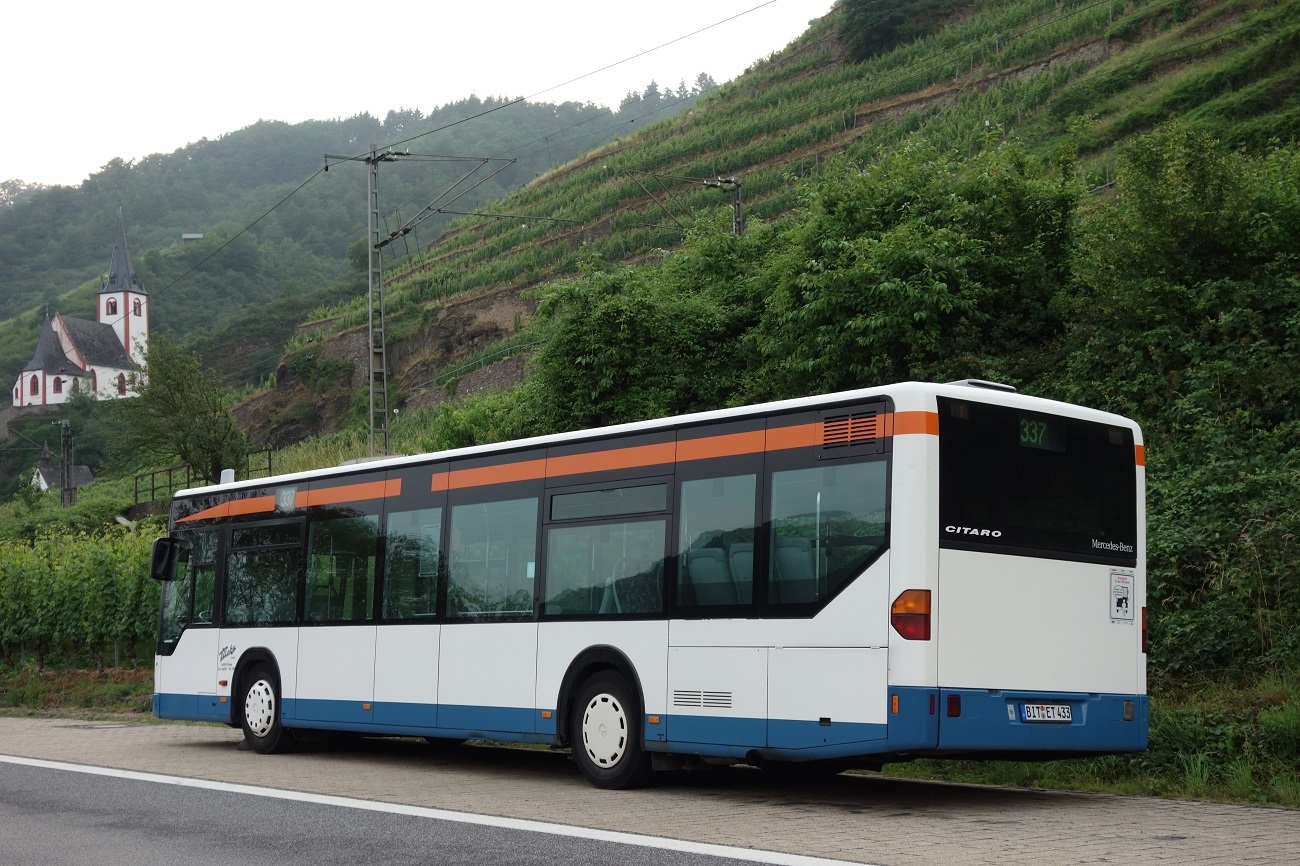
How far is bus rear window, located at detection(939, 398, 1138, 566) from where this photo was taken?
9.70m

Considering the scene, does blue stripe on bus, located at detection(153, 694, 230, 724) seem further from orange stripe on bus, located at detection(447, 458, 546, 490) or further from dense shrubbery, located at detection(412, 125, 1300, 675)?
dense shrubbery, located at detection(412, 125, 1300, 675)

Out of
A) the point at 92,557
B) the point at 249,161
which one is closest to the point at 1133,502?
the point at 92,557

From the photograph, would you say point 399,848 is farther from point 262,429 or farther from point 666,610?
point 262,429

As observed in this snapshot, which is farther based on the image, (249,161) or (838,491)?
(249,161)

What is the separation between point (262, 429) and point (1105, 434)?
76.4 m

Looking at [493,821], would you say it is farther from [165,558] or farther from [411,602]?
[165,558]

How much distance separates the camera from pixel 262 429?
82.6m

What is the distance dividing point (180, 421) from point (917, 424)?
139 feet

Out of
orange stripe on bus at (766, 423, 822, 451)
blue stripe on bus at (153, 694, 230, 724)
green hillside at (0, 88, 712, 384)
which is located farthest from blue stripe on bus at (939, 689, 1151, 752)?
green hillside at (0, 88, 712, 384)

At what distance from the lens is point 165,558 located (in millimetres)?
17531

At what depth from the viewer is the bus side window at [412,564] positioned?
13.6m

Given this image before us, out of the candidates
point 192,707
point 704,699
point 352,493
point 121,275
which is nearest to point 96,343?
point 121,275

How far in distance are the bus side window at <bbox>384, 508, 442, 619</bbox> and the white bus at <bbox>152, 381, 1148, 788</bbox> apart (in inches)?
1.2

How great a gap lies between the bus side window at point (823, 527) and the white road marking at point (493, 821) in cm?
236
